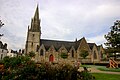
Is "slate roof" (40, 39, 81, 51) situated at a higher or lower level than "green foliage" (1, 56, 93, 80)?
higher

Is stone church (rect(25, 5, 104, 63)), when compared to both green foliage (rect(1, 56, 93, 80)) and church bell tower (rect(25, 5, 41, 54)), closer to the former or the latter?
church bell tower (rect(25, 5, 41, 54))

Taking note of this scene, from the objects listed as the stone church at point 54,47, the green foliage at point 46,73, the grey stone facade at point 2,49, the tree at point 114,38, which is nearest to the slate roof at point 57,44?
the stone church at point 54,47

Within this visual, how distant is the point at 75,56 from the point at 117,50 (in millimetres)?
38488

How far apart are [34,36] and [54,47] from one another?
8.94 m

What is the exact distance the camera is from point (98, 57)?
67812 millimetres

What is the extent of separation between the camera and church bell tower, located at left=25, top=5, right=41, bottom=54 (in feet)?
212

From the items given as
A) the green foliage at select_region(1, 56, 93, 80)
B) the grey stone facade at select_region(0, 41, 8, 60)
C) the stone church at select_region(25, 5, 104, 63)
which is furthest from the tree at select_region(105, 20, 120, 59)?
the grey stone facade at select_region(0, 41, 8, 60)

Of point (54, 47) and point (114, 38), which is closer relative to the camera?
point (114, 38)

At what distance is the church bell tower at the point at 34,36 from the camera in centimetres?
6456

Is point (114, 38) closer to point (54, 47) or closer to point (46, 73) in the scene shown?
point (46, 73)

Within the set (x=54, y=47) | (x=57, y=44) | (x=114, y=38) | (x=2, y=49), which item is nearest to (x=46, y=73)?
(x=114, y=38)

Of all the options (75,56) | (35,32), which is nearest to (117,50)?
(75,56)

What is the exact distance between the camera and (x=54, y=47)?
6569 cm

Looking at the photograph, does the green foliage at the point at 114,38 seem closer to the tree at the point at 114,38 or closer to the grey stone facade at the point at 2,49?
the tree at the point at 114,38
